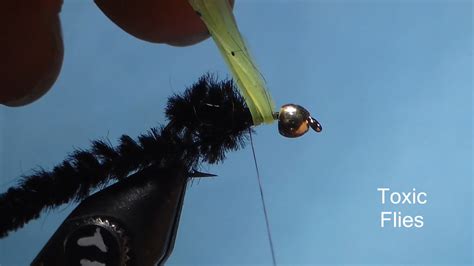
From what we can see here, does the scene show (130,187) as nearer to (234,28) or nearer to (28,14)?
(234,28)

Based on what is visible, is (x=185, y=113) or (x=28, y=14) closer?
(x=185, y=113)

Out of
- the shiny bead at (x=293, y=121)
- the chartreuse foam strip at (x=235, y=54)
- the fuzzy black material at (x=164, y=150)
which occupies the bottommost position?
the fuzzy black material at (x=164, y=150)

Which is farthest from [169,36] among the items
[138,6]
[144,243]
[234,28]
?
[144,243]

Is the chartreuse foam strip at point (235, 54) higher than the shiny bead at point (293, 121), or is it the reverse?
the chartreuse foam strip at point (235, 54)
